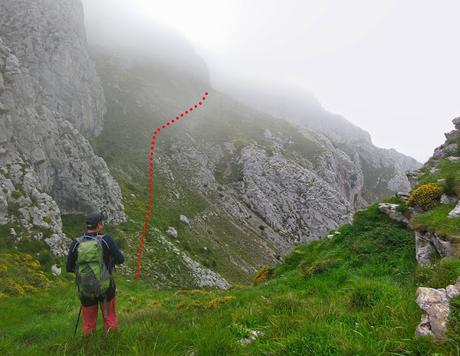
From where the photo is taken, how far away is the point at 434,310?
506cm

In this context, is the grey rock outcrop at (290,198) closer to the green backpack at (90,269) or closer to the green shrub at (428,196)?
the green shrub at (428,196)

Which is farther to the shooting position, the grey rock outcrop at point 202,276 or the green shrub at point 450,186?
the grey rock outcrop at point 202,276

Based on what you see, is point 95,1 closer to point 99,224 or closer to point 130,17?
point 130,17

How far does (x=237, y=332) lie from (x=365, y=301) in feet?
10.5

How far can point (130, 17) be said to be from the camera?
200 m

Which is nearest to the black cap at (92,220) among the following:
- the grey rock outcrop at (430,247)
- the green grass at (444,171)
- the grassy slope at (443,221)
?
the grassy slope at (443,221)

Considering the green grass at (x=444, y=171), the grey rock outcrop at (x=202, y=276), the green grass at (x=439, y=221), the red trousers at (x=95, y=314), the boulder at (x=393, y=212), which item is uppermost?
the green grass at (x=444, y=171)

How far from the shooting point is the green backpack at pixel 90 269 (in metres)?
7.13

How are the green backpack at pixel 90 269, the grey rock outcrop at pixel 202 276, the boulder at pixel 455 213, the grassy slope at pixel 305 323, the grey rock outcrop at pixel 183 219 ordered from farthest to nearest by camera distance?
the grey rock outcrop at pixel 183 219 < the grey rock outcrop at pixel 202 276 < the boulder at pixel 455 213 < the green backpack at pixel 90 269 < the grassy slope at pixel 305 323

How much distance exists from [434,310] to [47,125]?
150 ft

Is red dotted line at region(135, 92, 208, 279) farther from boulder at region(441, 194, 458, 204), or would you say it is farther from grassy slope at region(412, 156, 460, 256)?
boulder at region(441, 194, 458, 204)

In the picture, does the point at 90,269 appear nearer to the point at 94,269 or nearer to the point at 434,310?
the point at 94,269

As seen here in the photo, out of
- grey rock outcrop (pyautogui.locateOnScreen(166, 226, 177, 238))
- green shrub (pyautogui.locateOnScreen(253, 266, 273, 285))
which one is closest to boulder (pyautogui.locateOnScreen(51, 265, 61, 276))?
green shrub (pyautogui.locateOnScreen(253, 266, 273, 285))

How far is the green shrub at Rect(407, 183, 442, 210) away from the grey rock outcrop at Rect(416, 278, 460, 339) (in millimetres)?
9860
